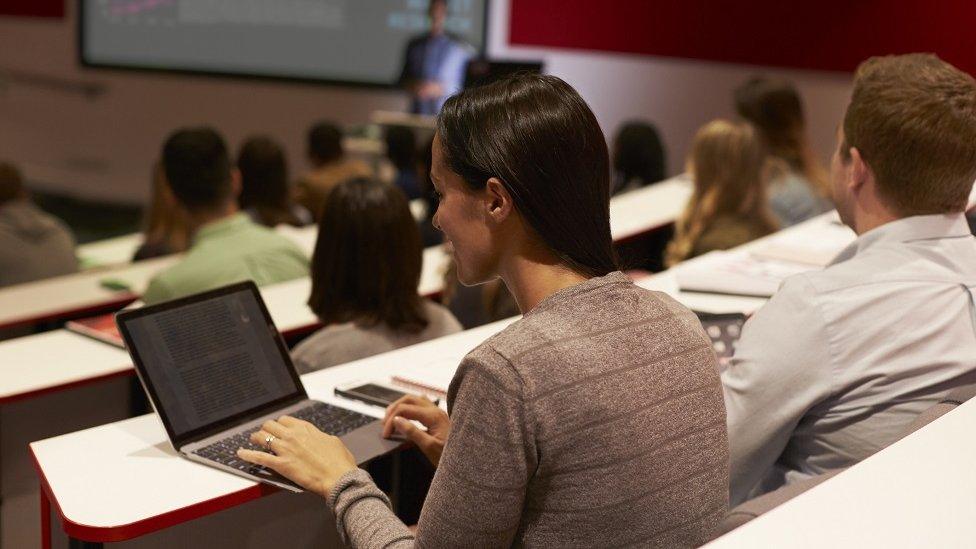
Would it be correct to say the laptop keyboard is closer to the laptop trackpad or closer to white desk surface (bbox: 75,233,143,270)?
the laptop trackpad

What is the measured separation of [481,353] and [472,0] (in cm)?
769

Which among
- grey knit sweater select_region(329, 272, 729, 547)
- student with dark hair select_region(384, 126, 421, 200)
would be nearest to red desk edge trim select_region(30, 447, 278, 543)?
grey knit sweater select_region(329, 272, 729, 547)

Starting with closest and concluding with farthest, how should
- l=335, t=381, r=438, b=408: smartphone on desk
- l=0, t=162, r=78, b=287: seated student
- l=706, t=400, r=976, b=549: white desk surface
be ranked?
l=706, t=400, r=976, b=549: white desk surface → l=335, t=381, r=438, b=408: smartphone on desk → l=0, t=162, r=78, b=287: seated student

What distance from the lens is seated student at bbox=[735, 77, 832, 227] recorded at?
4598 mm

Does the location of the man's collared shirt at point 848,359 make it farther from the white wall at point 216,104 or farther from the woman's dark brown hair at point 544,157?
the white wall at point 216,104

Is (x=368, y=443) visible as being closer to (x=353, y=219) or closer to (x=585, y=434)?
(x=585, y=434)

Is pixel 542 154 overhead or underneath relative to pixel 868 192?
overhead

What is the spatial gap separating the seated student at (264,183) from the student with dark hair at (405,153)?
5.88ft

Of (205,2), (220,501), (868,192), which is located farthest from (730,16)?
(220,501)

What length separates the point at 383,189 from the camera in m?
2.71

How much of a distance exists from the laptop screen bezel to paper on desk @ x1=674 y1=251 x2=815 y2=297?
1318mm

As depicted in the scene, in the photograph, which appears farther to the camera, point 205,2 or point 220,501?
point 205,2

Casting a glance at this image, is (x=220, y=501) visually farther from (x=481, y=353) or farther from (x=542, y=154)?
(x=542, y=154)

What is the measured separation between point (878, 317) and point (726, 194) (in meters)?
2.33
